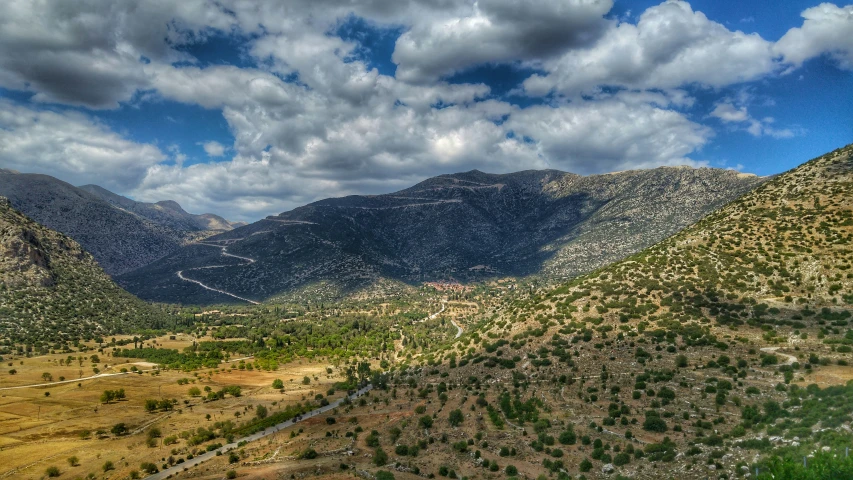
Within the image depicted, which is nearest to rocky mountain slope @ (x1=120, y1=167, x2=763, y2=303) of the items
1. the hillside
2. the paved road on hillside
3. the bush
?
the hillside

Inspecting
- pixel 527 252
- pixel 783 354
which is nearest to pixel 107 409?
pixel 783 354

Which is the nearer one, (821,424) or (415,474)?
(821,424)

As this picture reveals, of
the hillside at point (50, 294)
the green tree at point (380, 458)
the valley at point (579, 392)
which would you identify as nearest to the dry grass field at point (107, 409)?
the valley at point (579, 392)

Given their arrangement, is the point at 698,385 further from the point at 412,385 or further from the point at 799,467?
the point at 412,385

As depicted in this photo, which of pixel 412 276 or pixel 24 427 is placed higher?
pixel 412 276

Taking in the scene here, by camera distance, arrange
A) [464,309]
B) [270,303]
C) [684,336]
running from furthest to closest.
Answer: [270,303] → [464,309] → [684,336]

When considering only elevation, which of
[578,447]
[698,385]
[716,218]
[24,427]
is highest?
[716,218]

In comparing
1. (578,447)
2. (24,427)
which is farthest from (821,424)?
(24,427)

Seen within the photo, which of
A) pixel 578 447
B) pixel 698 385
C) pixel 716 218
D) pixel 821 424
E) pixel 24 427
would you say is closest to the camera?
pixel 821 424
